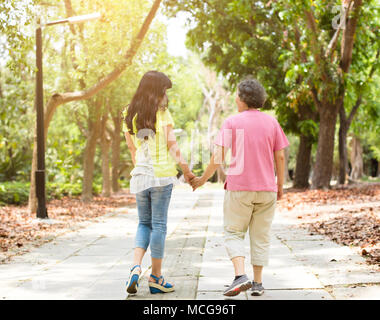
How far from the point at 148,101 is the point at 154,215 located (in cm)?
106

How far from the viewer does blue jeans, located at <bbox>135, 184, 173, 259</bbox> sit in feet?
15.1

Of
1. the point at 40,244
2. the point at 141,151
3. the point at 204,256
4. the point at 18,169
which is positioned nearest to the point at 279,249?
the point at 204,256

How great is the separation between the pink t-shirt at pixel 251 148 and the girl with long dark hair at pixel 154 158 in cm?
53

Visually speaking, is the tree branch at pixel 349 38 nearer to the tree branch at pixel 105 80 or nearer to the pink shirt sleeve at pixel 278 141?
the tree branch at pixel 105 80

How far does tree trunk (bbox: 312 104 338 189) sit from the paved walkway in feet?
29.9

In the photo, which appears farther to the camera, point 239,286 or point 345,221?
point 345,221

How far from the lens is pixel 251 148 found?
4.44m

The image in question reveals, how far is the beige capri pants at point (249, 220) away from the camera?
4.48 meters

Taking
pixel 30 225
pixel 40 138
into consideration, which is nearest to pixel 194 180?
pixel 30 225

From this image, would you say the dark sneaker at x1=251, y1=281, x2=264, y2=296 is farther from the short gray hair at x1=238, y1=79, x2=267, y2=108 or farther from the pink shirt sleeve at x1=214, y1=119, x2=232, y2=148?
the short gray hair at x1=238, y1=79, x2=267, y2=108

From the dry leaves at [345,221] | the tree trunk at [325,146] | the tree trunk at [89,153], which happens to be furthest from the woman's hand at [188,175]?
the tree trunk at [89,153]

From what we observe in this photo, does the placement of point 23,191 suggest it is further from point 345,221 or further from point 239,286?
point 239,286

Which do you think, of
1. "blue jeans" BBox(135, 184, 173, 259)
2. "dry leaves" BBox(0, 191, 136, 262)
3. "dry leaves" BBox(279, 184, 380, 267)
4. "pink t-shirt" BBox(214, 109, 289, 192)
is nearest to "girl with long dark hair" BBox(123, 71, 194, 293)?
"blue jeans" BBox(135, 184, 173, 259)
